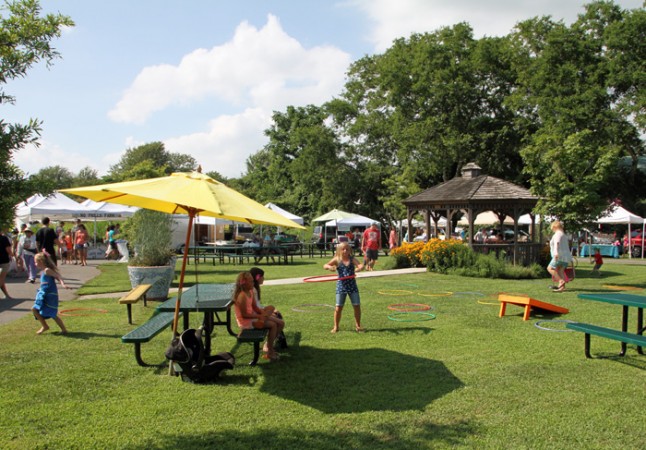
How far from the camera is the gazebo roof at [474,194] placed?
68.1 ft

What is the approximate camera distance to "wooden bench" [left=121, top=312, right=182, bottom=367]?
6.20 meters

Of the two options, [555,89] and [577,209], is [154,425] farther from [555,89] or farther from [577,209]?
[555,89]

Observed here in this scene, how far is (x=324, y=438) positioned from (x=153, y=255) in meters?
9.82

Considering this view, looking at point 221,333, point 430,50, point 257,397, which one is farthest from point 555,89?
point 257,397

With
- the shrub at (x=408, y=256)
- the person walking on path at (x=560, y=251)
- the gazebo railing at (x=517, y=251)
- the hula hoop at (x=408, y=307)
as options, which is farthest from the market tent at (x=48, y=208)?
the person walking on path at (x=560, y=251)

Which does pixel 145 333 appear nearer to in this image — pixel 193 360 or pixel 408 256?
pixel 193 360

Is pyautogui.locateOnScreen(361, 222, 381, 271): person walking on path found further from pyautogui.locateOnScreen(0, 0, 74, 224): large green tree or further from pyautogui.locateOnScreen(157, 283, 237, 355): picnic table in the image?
pyautogui.locateOnScreen(0, 0, 74, 224): large green tree

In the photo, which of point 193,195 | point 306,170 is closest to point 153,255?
point 193,195

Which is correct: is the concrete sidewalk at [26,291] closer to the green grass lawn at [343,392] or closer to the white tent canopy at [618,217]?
the green grass lawn at [343,392]

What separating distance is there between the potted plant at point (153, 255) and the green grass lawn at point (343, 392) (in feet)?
12.0

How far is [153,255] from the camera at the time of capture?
43.8ft

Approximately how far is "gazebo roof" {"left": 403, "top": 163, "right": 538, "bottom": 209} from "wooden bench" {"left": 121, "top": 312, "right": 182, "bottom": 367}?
15.7 metres

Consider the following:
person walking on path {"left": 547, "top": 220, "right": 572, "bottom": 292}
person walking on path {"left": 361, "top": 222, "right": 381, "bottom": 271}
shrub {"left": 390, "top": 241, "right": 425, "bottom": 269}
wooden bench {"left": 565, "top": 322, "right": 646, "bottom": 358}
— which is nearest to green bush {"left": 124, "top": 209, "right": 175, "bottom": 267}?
person walking on path {"left": 361, "top": 222, "right": 381, "bottom": 271}

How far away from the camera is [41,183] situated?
11.6 ft
